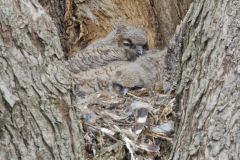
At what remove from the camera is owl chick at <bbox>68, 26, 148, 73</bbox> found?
5750 mm

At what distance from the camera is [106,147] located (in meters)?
3.96

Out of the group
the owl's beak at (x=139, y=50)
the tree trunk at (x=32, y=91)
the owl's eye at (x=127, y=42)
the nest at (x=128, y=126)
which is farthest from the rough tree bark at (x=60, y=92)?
the owl's eye at (x=127, y=42)

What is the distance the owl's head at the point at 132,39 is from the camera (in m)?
5.81

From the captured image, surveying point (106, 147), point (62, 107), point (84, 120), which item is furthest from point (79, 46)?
point (62, 107)

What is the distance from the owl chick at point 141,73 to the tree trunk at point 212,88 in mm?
1822

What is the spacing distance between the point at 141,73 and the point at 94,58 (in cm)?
64

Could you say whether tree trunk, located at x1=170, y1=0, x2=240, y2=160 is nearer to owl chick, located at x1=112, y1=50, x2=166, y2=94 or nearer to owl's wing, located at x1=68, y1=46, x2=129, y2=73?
owl chick, located at x1=112, y1=50, x2=166, y2=94

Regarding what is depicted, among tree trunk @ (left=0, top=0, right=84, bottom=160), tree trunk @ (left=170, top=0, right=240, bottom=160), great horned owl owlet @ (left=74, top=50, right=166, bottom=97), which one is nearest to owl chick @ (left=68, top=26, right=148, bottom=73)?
great horned owl owlet @ (left=74, top=50, right=166, bottom=97)

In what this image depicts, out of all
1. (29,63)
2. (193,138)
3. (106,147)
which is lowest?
(106,147)

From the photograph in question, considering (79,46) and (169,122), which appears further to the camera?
(79,46)

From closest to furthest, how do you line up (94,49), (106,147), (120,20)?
(106,147) < (94,49) < (120,20)

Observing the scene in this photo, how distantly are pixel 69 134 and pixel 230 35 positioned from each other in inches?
40.9

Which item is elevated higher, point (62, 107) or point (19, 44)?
point (19, 44)

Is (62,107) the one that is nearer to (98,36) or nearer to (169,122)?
(169,122)
